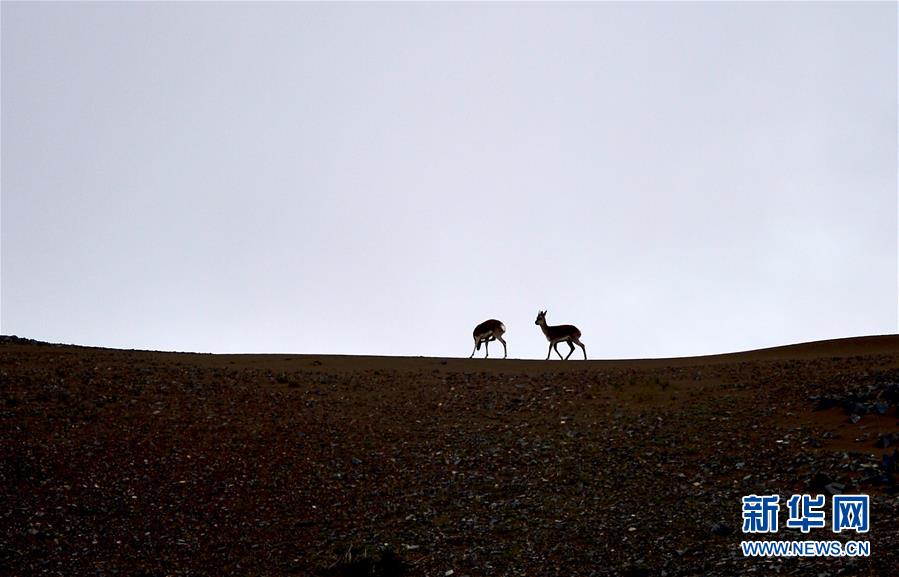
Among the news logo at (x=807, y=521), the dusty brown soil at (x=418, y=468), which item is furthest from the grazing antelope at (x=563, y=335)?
the news logo at (x=807, y=521)

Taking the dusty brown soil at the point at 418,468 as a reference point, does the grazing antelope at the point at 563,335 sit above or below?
above

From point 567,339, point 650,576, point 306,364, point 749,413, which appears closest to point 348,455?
point 650,576

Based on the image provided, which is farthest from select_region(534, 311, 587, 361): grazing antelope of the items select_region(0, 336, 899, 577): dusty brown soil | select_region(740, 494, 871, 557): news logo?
select_region(740, 494, 871, 557): news logo

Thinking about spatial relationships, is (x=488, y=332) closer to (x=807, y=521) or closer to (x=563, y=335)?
(x=563, y=335)

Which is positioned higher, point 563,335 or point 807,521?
point 563,335

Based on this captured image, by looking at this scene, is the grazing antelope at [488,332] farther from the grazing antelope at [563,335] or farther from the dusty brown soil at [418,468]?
the dusty brown soil at [418,468]

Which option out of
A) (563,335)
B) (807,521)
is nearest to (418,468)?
(807,521)

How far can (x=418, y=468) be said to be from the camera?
20.8 meters

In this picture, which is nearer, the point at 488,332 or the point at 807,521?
Answer: the point at 807,521

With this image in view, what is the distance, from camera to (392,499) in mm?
19078

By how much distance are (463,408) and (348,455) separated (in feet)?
16.2

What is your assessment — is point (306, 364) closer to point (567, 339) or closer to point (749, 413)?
point (567, 339)

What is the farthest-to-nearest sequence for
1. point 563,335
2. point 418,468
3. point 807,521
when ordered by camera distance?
point 563,335 → point 418,468 → point 807,521

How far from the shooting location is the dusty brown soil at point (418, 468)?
53.5 ft
